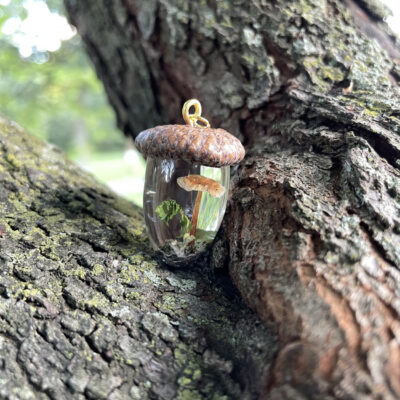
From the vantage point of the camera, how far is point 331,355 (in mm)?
811

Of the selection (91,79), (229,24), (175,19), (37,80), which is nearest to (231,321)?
(229,24)

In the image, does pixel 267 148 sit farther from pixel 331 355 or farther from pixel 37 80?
pixel 37 80

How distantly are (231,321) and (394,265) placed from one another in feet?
1.64

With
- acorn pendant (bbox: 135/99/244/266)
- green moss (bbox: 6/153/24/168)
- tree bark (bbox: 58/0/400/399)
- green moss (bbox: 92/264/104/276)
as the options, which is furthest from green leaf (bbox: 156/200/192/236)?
green moss (bbox: 6/153/24/168)

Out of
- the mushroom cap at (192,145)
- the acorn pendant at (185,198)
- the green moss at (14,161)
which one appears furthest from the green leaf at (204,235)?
the green moss at (14,161)

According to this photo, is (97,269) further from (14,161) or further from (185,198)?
(14,161)

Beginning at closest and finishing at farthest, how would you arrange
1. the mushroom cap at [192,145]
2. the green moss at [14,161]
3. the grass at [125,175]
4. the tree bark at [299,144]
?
the tree bark at [299,144] → the mushroom cap at [192,145] → the green moss at [14,161] → the grass at [125,175]

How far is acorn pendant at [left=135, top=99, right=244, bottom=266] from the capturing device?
1301 mm

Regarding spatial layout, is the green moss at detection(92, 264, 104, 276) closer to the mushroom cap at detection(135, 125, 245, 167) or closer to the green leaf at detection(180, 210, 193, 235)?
the green leaf at detection(180, 210, 193, 235)

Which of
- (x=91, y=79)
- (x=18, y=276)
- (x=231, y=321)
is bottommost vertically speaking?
(x=91, y=79)

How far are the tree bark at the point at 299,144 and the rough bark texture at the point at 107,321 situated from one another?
0.12m

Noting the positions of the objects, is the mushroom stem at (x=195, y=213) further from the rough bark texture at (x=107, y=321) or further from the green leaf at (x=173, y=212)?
the rough bark texture at (x=107, y=321)

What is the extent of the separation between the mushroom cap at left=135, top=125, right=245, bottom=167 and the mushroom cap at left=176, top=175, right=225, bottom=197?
0.10 meters

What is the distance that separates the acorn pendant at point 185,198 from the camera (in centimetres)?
130
